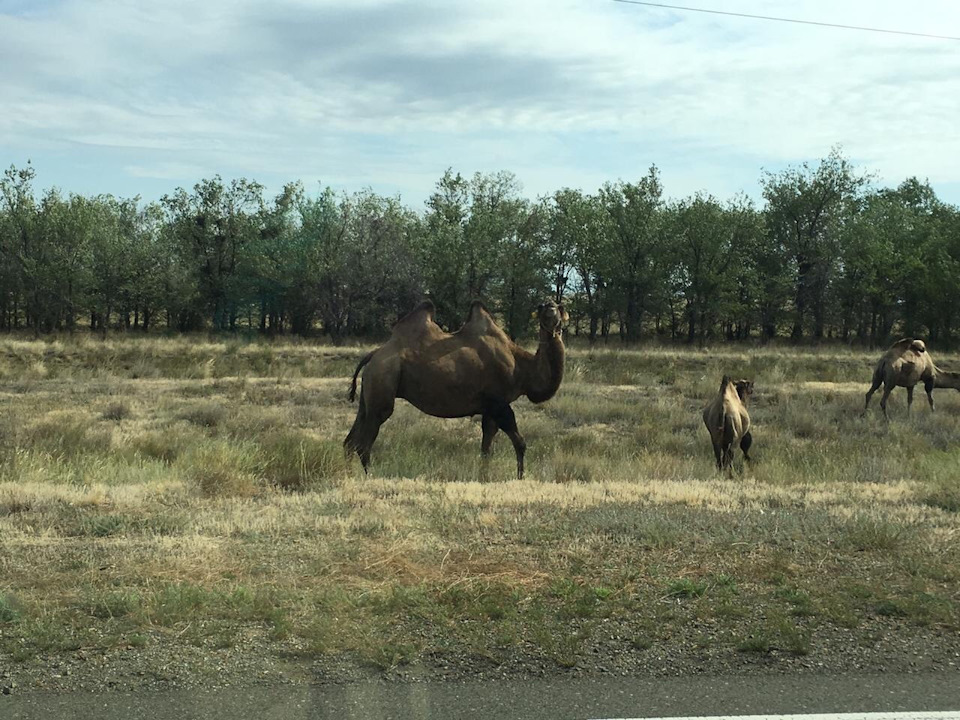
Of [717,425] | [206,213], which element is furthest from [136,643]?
[206,213]

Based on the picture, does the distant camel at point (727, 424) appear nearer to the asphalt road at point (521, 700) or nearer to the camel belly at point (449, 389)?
the camel belly at point (449, 389)

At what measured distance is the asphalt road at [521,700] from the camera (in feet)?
13.9

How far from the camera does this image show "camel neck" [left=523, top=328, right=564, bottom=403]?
1265cm

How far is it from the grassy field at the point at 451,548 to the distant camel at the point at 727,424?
38 centimetres

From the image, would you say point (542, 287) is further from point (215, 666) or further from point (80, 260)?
point (215, 666)

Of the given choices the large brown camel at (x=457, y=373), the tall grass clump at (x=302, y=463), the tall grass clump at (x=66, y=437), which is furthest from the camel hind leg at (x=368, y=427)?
the tall grass clump at (x=66, y=437)

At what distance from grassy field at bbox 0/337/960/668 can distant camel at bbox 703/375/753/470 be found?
0.38m

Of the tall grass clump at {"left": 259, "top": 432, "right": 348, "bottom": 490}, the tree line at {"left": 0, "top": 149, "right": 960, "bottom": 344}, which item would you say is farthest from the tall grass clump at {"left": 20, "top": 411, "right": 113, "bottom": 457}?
the tree line at {"left": 0, "top": 149, "right": 960, "bottom": 344}

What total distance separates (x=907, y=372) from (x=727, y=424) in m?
9.82

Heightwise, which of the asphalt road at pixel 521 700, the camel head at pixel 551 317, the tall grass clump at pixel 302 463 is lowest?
the asphalt road at pixel 521 700

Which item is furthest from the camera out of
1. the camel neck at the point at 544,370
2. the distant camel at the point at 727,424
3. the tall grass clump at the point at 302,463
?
the distant camel at the point at 727,424

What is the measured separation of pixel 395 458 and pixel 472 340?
6.78 ft

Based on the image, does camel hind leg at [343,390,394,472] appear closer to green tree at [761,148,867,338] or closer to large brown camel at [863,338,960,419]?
large brown camel at [863,338,960,419]

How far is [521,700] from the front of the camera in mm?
4402
